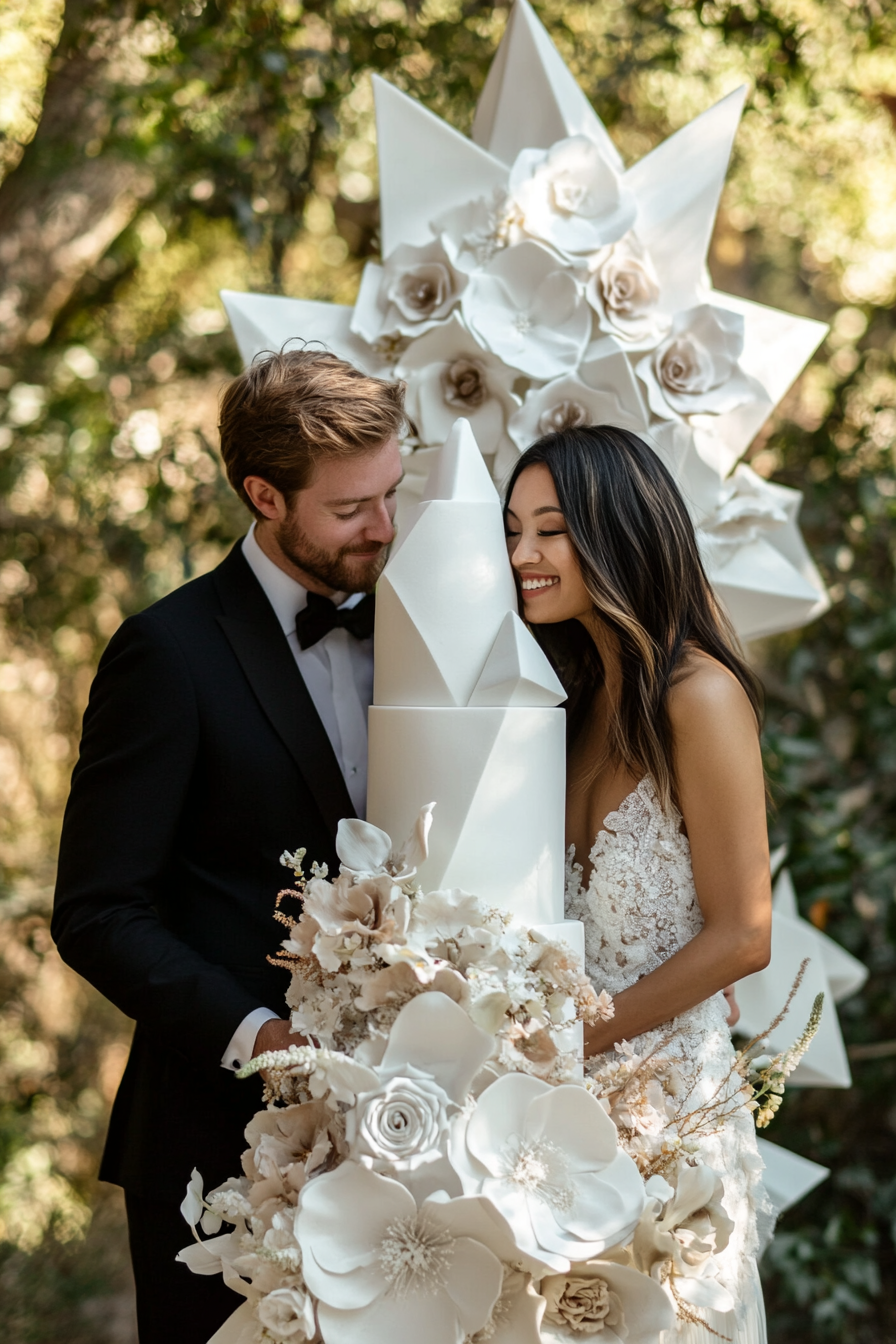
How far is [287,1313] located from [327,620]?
1.11 metres

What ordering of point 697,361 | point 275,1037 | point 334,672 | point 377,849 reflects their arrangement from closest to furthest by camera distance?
point 377,849
point 275,1037
point 334,672
point 697,361

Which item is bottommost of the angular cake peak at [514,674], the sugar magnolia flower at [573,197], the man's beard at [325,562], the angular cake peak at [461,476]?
the man's beard at [325,562]

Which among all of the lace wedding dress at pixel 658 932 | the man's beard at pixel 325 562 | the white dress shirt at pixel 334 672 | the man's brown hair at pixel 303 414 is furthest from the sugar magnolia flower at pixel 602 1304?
the man's brown hair at pixel 303 414

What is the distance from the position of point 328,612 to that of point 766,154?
359 centimetres

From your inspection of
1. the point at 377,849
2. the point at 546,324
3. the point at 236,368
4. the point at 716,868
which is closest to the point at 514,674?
the point at 377,849

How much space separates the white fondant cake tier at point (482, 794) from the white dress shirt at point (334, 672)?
39 cm

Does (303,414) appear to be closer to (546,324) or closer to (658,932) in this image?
(546,324)

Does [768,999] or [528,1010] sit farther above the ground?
[528,1010]

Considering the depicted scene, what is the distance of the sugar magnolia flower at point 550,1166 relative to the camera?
50.9 inches

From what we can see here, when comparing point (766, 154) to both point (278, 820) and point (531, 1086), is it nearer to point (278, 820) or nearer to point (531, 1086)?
point (278, 820)

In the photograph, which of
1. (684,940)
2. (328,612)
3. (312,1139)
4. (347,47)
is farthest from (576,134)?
(312,1139)

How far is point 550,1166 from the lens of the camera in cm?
134

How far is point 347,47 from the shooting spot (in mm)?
3178

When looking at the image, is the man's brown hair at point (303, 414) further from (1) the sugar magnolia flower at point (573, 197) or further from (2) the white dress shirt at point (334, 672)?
(1) the sugar magnolia flower at point (573, 197)
